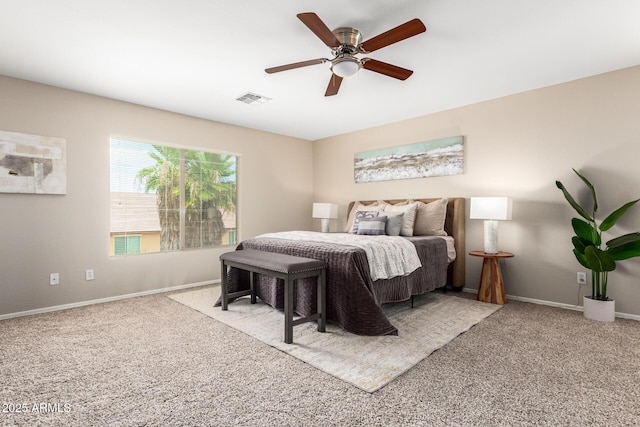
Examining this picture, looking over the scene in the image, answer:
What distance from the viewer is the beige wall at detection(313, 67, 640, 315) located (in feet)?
10.4

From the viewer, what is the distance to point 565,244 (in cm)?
351

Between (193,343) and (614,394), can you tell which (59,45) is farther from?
(614,394)

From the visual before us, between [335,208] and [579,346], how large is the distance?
3.64m

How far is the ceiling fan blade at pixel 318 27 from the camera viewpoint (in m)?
1.95

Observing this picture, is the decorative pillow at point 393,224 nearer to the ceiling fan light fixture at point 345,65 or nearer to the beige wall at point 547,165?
the beige wall at point 547,165

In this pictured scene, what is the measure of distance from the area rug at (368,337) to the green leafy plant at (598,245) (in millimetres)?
930

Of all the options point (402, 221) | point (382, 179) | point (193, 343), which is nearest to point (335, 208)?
point (382, 179)

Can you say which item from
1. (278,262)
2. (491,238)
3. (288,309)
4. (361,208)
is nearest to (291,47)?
(278,262)

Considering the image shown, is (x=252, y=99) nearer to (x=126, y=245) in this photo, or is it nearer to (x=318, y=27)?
(x=318, y=27)

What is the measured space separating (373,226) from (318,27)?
2.51 m

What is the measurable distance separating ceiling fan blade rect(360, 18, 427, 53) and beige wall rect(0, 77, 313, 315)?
3.15 metres

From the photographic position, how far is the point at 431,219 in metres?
4.23

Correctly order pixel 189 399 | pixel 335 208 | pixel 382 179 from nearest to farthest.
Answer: pixel 189 399, pixel 382 179, pixel 335 208

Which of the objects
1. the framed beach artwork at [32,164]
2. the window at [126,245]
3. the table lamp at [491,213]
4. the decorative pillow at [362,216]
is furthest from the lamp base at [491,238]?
the framed beach artwork at [32,164]
